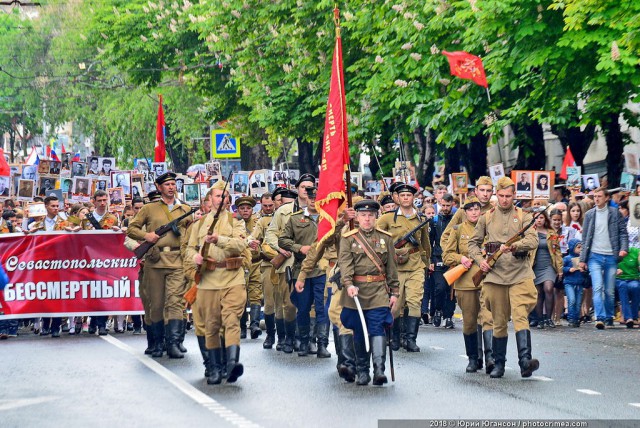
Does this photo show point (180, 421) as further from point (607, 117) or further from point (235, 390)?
point (607, 117)

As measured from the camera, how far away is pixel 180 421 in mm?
11062

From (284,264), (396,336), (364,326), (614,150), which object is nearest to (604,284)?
(396,336)

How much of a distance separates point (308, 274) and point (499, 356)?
10.5 feet

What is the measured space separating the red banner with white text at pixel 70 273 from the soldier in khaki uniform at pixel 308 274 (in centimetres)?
459

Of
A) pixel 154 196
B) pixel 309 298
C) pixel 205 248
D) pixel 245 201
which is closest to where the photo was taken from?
pixel 205 248

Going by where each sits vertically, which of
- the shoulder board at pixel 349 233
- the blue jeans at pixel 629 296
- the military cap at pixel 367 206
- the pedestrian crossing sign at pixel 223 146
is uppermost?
the pedestrian crossing sign at pixel 223 146

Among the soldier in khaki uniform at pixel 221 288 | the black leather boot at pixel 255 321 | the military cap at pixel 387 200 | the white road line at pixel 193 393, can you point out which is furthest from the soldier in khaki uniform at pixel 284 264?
the soldier in khaki uniform at pixel 221 288

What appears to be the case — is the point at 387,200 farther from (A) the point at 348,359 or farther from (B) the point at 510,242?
(A) the point at 348,359

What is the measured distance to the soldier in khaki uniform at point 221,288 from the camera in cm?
1354

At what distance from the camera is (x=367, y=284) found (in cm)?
1345

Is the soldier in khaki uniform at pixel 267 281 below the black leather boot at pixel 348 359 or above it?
above

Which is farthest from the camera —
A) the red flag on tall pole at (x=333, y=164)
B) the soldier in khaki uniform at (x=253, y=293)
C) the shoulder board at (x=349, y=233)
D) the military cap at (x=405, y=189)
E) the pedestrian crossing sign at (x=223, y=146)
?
the pedestrian crossing sign at (x=223, y=146)

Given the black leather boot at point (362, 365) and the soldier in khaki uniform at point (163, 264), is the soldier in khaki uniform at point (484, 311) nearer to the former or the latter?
the black leather boot at point (362, 365)

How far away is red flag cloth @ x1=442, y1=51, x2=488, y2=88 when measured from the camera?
25.1 m
